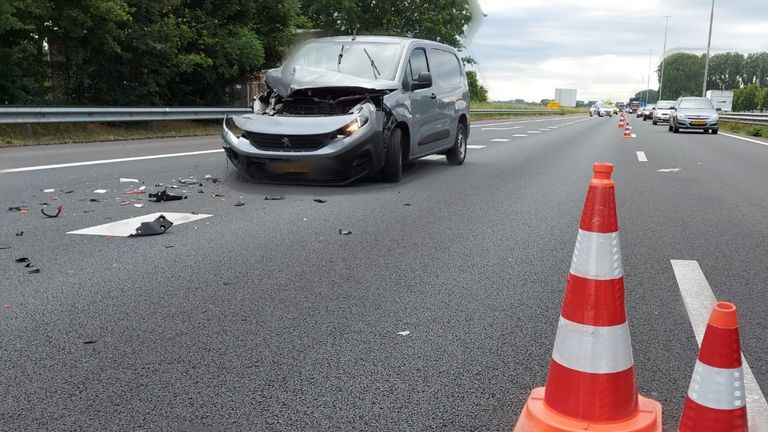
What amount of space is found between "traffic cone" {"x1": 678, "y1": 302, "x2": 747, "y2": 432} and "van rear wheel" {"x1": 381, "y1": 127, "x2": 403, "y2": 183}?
6.86m

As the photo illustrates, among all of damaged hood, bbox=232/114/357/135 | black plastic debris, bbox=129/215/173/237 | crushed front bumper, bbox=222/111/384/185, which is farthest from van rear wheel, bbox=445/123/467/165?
black plastic debris, bbox=129/215/173/237

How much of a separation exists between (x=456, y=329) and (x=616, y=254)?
1.27m

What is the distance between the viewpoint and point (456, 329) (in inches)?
139

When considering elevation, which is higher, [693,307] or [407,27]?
[407,27]

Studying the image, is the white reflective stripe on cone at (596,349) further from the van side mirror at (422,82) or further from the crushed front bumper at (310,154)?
the van side mirror at (422,82)

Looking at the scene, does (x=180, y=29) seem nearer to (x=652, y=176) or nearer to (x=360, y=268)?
(x=652, y=176)

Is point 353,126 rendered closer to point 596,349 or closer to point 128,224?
point 128,224

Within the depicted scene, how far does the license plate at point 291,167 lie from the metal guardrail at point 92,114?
8.30 meters

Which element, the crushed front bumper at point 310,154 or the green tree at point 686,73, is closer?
the crushed front bumper at point 310,154

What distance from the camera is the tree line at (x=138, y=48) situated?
1795 cm

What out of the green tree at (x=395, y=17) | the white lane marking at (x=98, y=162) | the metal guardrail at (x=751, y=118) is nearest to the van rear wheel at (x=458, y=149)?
the white lane marking at (x=98, y=162)

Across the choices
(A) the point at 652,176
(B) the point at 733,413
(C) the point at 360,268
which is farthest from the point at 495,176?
(B) the point at 733,413

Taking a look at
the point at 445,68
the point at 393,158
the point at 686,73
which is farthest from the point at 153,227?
the point at 686,73

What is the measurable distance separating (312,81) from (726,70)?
20849 cm
